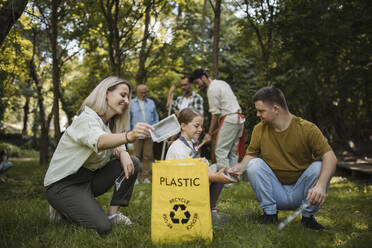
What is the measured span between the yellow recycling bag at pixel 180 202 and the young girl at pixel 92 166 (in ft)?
1.68

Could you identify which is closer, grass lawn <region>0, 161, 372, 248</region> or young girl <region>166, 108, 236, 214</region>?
grass lawn <region>0, 161, 372, 248</region>

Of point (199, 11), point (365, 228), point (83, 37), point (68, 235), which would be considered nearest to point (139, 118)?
point (83, 37)

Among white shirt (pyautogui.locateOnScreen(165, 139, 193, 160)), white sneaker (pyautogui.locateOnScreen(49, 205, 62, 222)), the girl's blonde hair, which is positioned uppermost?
the girl's blonde hair

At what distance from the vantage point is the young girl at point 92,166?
8.16 feet

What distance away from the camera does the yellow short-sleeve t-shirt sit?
8.69 feet

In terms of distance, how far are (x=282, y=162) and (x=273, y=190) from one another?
0.26 meters

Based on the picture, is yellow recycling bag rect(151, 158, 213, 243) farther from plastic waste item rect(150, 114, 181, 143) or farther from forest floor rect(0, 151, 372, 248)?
plastic waste item rect(150, 114, 181, 143)

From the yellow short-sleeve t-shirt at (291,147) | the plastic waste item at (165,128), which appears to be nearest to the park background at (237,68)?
the yellow short-sleeve t-shirt at (291,147)

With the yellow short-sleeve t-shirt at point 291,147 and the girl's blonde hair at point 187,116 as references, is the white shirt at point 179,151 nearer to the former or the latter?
the girl's blonde hair at point 187,116

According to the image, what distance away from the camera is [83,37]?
27.7ft

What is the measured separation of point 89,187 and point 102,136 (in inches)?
29.8

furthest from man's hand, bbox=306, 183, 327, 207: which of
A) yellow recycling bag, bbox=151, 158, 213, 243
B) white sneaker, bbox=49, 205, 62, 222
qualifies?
white sneaker, bbox=49, 205, 62, 222

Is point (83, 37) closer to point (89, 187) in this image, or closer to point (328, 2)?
point (328, 2)

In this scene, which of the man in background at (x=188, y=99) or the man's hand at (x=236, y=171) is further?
the man in background at (x=188, y=99)
